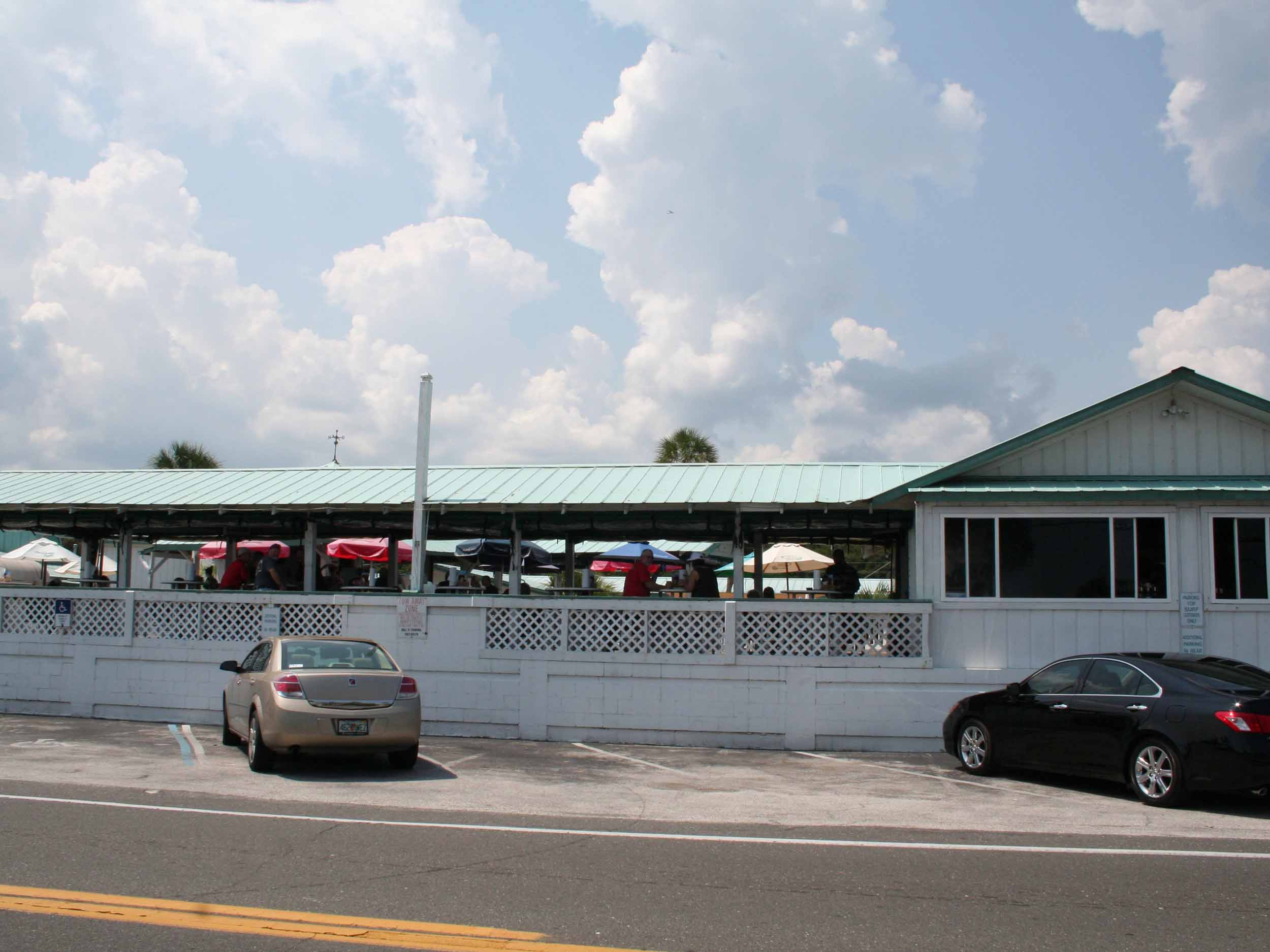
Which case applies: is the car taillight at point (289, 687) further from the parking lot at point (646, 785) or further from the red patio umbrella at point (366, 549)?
the red patio umbrella at point (366, 549)

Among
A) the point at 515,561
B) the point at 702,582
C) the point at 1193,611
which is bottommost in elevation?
the point at 1193,611

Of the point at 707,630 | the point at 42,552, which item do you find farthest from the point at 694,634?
the point at 42,552

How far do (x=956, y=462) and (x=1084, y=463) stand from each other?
171 centimetres

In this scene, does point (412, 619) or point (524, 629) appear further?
point (412, 619)

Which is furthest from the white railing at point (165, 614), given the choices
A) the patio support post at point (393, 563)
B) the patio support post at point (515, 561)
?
the patio support post at point (393, 563)

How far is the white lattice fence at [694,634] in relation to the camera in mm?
14797

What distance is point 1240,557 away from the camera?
546 inches

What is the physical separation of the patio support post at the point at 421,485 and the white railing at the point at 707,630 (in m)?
1.40

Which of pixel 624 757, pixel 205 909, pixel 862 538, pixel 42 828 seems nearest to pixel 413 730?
pixel 624 757

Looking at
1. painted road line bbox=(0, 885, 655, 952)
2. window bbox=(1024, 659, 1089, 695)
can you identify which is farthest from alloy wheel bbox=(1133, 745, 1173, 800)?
painted road line bbox=(0, 885, 655, 952)

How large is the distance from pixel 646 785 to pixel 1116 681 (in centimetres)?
474

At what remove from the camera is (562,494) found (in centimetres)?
1750

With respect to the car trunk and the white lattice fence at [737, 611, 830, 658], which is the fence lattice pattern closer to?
the white lattice fence at [737, 611, 830, 658]

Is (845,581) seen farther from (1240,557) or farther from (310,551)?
(310,551)
